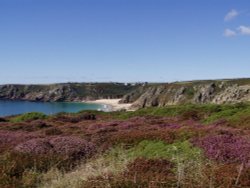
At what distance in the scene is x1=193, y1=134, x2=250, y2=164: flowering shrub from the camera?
41.8 ft

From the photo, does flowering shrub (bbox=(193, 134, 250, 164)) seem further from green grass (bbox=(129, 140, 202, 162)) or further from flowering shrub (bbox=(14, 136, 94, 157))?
flowering shrub (bbox=(14, 136, 94, 157))

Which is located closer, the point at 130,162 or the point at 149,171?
the point at 149,171

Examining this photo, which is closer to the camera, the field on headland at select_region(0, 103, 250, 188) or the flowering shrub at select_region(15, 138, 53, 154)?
the field on headland at select_region(0, 103, 250, 188)

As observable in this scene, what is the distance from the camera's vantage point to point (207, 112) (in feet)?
125

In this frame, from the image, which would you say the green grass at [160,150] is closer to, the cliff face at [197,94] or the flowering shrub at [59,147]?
the flowering shrub at [59,147]

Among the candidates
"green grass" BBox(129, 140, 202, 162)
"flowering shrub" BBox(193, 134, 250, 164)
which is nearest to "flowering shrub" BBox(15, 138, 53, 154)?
"green grass" BBox(129, 140, 202, 162)

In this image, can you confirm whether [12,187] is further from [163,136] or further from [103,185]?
[163,136]

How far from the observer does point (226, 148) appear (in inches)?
533

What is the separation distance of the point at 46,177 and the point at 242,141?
7.06m

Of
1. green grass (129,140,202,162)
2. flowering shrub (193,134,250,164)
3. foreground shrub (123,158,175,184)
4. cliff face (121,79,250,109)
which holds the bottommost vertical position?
cliff face (121,79,250,109)

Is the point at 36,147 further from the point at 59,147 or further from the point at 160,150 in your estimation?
the point at 160,150

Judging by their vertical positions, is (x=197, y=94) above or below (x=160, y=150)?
below

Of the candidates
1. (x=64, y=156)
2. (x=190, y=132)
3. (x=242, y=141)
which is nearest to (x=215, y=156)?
(x=242, y=141)

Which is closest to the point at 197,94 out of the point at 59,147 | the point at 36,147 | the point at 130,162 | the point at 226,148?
the point at 59,147
